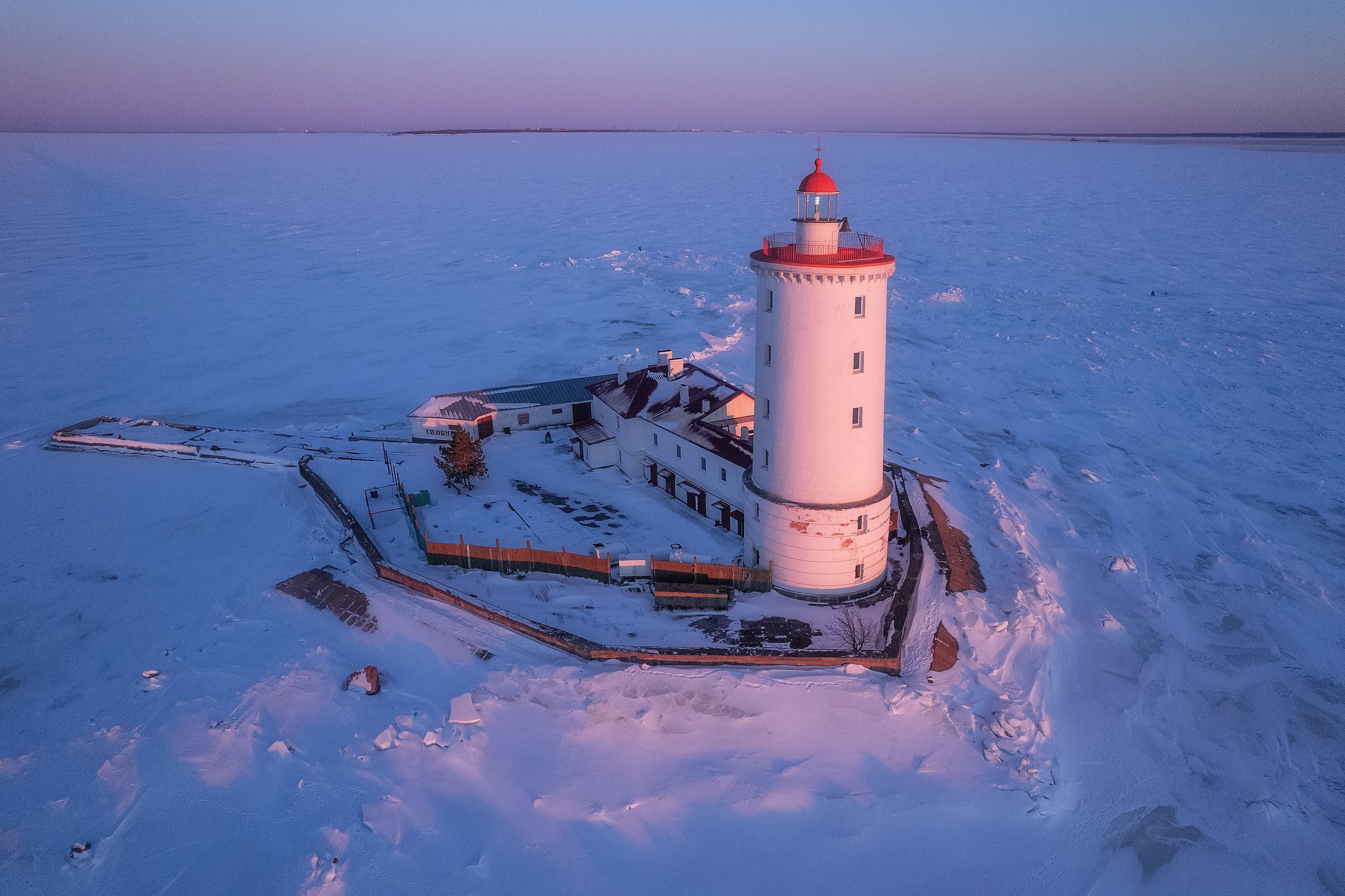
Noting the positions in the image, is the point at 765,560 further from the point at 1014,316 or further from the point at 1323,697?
the point at 1014,316

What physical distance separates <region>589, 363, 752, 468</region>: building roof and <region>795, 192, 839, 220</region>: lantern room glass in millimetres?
7499

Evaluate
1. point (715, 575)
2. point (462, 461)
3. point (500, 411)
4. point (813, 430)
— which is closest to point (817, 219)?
point (813, 430)

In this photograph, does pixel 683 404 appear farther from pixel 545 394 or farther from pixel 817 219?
pixel 817 219

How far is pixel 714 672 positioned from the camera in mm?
18125

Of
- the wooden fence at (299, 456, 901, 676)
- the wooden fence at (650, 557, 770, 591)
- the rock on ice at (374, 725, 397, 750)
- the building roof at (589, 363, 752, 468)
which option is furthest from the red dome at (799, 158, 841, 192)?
the rock on ice at (374, 725, 397, 750)

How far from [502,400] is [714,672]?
18898 millimetres

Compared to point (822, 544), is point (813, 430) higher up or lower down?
higher up

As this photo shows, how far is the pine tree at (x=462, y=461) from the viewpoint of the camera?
89.1 ft

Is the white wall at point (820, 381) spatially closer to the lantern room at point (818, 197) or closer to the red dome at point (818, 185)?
the lantern room at point (818, 197)

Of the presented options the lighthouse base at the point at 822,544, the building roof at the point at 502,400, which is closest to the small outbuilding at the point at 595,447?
the building roof at the point at 502,400

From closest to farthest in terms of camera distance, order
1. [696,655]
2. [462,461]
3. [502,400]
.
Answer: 1. [696,655]
2. [462,461]
3. [502,400]

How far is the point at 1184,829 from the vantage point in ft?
51.0

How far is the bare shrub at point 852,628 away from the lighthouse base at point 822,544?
620mm

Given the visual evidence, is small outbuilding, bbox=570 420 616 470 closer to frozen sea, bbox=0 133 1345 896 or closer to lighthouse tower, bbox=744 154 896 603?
lighthouse tower, bbox=744 154 896 603
